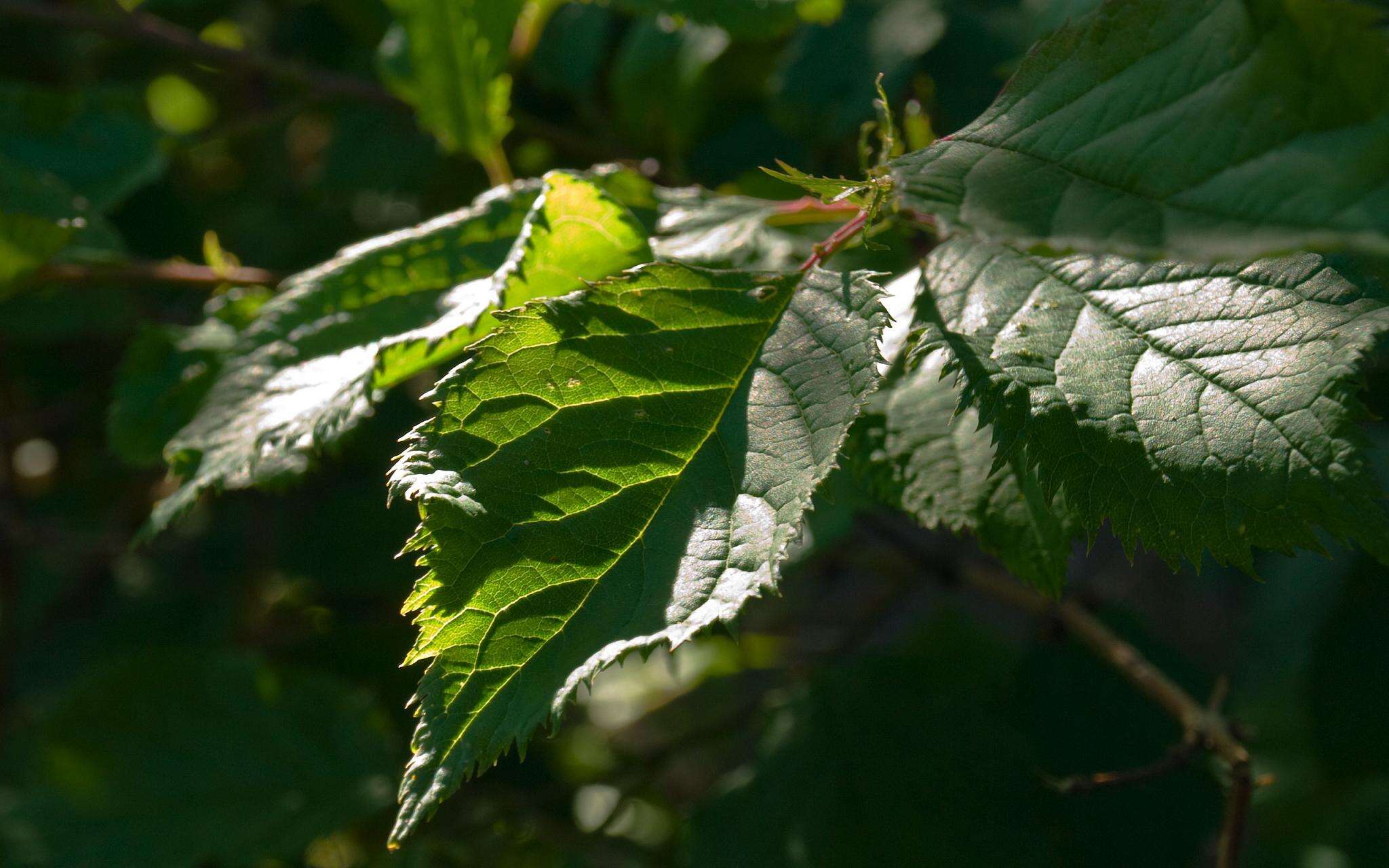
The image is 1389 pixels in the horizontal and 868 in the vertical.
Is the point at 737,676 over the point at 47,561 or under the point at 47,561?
under

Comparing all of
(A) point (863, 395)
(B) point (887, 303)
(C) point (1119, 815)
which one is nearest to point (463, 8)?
(B) point (887, 303)

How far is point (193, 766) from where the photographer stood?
4.43ft

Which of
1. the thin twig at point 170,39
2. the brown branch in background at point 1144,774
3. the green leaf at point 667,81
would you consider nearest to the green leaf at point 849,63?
the green leaf at point 667,81

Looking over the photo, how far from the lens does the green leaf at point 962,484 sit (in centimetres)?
72

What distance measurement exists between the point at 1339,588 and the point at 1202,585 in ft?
3.15

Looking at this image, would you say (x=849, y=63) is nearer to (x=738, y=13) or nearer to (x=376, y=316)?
(x=738, y=13)

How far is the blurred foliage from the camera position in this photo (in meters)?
1.21

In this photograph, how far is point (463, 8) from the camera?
102 centimetres

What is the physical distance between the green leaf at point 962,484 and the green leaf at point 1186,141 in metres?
0.21

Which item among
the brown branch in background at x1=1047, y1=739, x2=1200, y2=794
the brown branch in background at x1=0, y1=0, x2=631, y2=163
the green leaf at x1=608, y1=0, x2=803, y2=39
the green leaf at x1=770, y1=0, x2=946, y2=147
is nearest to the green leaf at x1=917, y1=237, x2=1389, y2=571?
the brown branch in background at x1=1047, y1=739, x2=1200, y2=794

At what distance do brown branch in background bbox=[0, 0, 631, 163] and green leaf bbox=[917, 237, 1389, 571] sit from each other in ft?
2.92

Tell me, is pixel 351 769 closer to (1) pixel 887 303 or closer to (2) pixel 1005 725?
(2) pixel 1005 725

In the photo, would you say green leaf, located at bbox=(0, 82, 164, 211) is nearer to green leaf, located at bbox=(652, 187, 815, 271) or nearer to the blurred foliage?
the blurred foliage

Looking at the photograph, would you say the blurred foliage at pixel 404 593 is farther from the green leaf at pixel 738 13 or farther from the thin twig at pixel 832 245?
the thin twig at pixel 832 245
